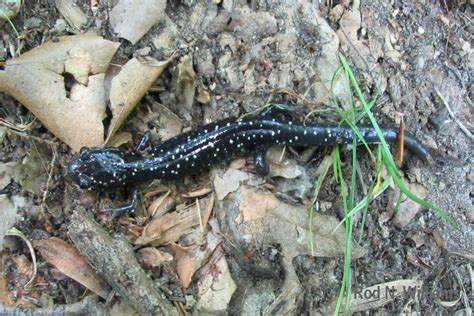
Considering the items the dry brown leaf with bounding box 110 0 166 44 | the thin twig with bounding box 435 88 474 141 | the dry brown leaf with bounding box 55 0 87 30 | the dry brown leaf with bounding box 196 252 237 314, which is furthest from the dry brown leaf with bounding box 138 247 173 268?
the thin twig with bounding box 435 88 474 141

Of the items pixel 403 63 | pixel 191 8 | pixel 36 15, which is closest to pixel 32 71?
pixel 36 15

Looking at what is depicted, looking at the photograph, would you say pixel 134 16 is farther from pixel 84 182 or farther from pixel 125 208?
pixel 125 208

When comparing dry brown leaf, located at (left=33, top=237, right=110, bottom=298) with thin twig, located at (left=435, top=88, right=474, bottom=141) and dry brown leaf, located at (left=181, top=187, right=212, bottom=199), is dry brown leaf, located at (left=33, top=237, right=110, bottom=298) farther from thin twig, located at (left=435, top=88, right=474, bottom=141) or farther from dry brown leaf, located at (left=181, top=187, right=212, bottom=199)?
thin twig, located at (left=435, top=88, right=474, bottom=141)

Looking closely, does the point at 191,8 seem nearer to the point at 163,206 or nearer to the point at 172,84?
the point at 172,84

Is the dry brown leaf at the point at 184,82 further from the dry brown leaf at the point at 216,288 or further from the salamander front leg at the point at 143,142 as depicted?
the dry brown leaf at the point at 216,288

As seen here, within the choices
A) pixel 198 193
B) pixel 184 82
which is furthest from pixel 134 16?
pixel 198 193

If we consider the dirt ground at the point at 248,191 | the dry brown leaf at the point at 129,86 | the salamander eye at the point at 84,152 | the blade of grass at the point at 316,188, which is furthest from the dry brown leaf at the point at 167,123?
the blade of grass at the point at 316,188
